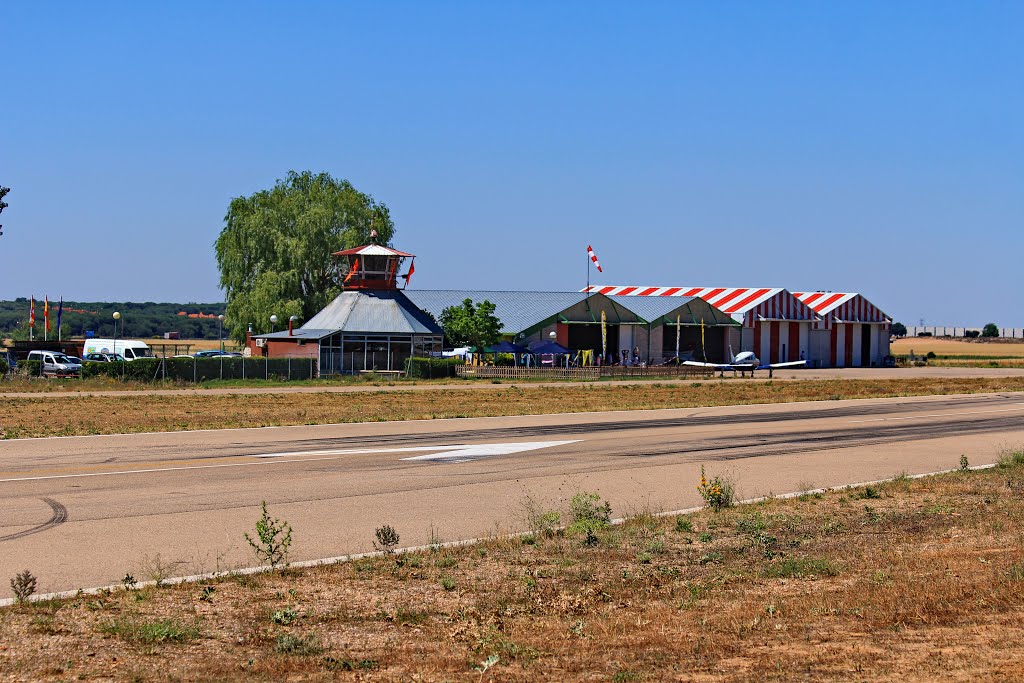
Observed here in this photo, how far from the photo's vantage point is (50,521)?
13.1m

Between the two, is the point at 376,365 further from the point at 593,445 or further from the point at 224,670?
the point at 224,670

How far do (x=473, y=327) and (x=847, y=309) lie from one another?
38.1 meters

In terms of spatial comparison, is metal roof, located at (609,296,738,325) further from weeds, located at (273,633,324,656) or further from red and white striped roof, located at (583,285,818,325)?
weeds, located at (273,633,324,656)

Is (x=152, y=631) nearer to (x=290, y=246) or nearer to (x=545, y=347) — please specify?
(x=545, y=347)

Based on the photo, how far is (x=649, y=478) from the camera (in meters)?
18.0

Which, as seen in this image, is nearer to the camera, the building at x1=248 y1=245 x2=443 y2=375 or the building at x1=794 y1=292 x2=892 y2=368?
the building at x1=248 y1=245 x2=443 y2=375

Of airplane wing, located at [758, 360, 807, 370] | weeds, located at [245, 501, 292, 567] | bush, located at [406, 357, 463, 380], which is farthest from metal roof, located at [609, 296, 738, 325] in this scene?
weeds, located at [245, 501, 292, 567]

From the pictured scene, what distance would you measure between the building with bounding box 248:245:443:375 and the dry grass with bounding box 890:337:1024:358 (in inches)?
2977

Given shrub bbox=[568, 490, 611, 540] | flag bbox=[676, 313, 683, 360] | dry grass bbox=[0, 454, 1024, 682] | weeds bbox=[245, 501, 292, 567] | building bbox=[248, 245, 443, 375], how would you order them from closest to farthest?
dry grass bbox=[0, 454, 1024, 682] < weeds bbox=[245, 501, 292, 567] < shrub bbox=[568, 490, 611, 540] < building bbox=[248, 245, 443, 375] < flag bbox=[676, 313, 683, 360]

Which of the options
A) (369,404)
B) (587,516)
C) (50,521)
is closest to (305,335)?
(369,404)

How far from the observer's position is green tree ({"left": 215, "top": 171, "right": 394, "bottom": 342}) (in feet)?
277

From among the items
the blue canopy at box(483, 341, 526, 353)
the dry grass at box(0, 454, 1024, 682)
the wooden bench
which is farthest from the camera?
the blue canopy at box(483, 341, 526, 353)

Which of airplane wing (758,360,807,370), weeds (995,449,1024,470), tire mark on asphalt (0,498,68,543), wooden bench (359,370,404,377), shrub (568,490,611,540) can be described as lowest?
tire mark on asphalt (0,498,68,543)

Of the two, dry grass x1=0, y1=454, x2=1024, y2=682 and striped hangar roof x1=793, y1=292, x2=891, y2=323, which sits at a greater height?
striped hangar roof x1=793, y1=292, x2=891, y2=323
